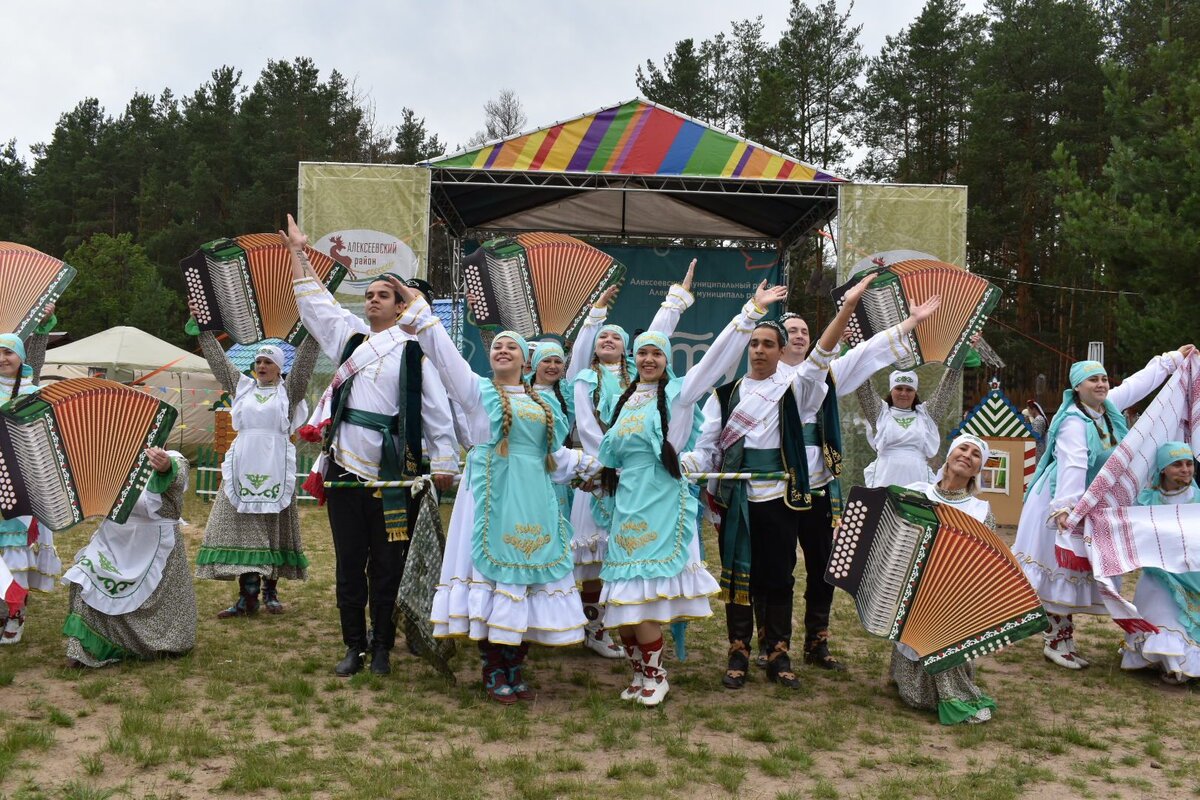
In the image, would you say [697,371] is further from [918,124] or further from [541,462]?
[918,124]

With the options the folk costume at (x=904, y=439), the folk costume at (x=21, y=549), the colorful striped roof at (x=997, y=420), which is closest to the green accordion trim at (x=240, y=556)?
the folk costume at (x=21, y=549)

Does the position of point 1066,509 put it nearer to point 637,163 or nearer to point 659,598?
point 659,598

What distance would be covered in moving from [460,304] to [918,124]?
17.3 metres

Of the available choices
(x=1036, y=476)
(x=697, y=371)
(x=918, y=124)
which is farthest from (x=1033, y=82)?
(x=697, y=371)

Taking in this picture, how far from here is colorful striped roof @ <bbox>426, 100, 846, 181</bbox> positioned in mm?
11938

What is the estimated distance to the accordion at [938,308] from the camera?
18.5 feet

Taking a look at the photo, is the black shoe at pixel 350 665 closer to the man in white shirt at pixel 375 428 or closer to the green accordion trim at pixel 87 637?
the man in white shirt at pixel 375 428

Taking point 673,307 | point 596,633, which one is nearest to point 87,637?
point 596,633

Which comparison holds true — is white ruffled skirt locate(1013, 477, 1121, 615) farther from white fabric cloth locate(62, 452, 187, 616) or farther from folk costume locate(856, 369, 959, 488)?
white fabric cloth locate(62, 452, 187, 616)

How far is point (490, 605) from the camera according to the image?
4.40 metres

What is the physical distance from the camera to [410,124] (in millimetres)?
34031

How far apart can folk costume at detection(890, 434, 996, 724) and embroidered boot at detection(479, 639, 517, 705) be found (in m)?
1.78

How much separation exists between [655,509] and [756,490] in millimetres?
615

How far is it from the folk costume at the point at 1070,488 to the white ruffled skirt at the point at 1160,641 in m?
0.23
